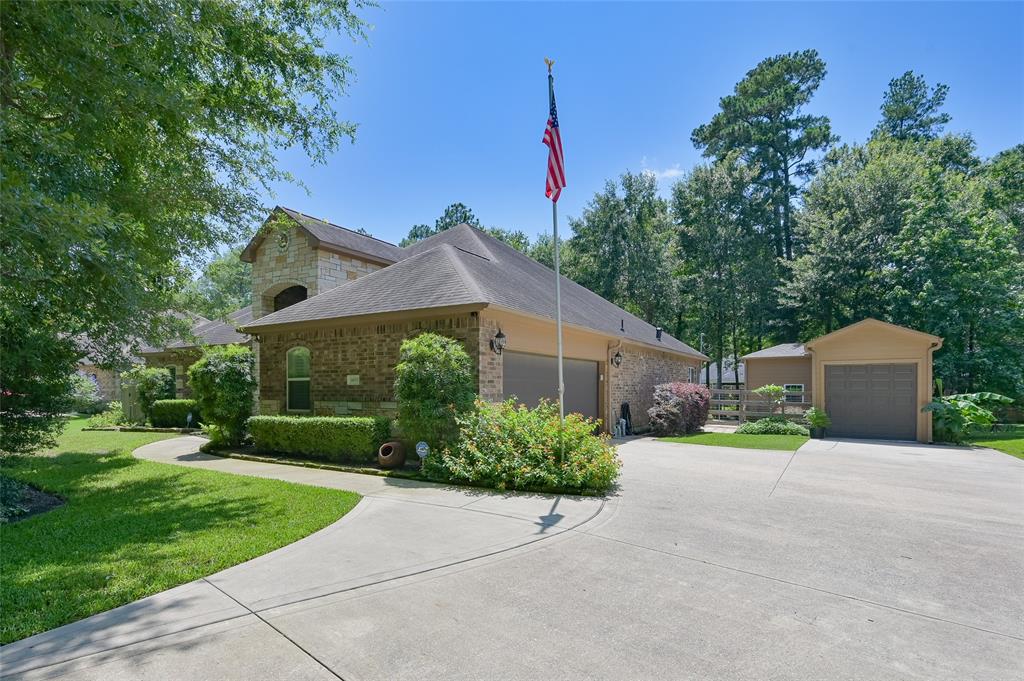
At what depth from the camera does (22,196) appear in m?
4.10

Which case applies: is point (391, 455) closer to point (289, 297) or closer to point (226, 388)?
point (226, 388)

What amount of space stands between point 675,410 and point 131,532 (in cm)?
A: 1403

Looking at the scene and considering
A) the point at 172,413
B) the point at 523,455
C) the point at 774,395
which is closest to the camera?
the point at 523,455

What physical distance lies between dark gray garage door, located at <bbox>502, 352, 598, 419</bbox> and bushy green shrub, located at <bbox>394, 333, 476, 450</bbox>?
1859mm

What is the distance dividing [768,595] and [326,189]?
14989 millimetres

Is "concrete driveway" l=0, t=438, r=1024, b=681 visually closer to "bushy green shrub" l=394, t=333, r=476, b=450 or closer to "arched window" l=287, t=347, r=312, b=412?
"bushy green shrub" l=394, t=333, r=476, b=450

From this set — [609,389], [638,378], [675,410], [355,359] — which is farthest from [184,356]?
[675,410]

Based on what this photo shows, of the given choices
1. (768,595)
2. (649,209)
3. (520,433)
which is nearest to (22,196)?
(520,433)

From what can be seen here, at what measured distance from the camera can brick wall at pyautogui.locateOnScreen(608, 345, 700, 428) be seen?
50.2 feet

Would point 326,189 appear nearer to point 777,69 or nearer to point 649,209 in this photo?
point 649,209

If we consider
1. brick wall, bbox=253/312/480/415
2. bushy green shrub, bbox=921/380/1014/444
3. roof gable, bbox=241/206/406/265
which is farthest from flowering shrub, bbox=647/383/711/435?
roof gable, bbox=241/206/406/265

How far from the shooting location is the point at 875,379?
14977 mm

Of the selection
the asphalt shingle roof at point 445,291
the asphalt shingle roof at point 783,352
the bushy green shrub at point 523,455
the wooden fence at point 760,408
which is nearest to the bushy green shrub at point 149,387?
the asphalt shingle roof at point 445,291

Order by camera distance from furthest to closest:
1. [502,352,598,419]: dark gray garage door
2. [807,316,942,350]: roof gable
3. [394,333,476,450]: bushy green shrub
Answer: [807,316,942,350]: roof gable
[502,352,598,419]: dark gray garage door
[394,333,476,450]: bushy green shrub
